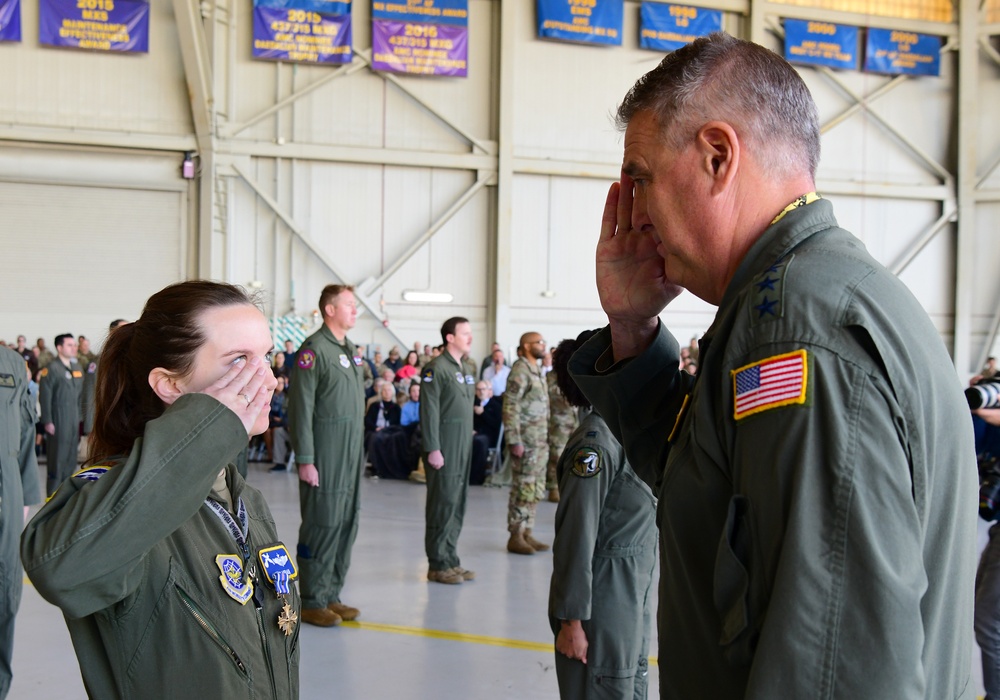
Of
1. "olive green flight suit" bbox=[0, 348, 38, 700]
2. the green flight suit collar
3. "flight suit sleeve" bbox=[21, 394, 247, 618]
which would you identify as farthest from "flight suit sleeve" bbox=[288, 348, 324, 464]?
the green flight suit collar

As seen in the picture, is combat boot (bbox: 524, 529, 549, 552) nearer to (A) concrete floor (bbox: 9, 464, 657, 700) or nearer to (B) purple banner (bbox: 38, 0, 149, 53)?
(A) concrete floor (bbox: 9, 464, 657, 700)

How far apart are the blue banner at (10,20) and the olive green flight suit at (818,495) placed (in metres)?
14.7

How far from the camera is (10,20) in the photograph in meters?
12.6

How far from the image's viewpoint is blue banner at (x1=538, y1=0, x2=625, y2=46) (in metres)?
14.0

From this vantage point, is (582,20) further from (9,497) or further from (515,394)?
(9,497)

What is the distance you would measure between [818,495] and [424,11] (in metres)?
14.0

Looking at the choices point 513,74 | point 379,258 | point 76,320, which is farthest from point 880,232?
point 76,320

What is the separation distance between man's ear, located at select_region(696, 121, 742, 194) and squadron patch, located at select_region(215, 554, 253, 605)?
3.56ft

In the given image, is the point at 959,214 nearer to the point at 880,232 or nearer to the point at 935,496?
the point at 880,232

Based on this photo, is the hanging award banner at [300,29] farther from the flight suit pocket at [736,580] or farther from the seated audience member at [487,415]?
the flight suit pocket at [736,580]

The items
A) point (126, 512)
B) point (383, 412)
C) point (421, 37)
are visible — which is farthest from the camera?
point (421, 37)

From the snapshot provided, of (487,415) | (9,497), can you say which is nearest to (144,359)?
(9,497)

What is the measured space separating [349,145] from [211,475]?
42.9ft

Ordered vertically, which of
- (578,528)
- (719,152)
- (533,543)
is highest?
(719,152)
